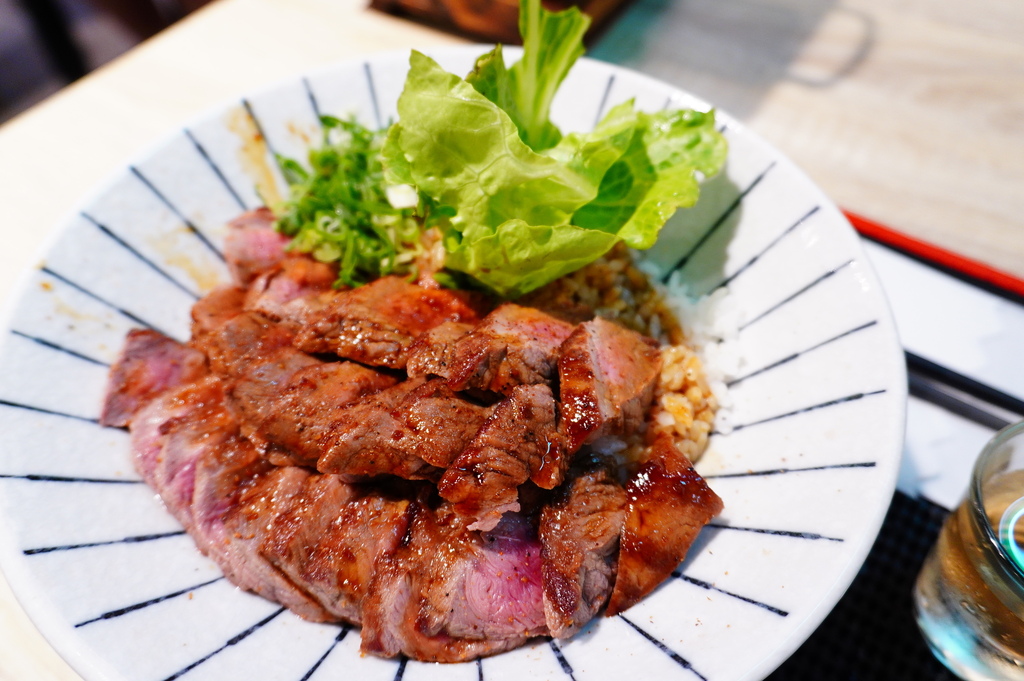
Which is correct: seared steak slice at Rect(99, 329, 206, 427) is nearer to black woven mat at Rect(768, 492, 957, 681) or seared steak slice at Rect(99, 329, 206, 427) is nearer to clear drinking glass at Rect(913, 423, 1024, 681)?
black woven mat at Rect(768, 492, 957, 681)

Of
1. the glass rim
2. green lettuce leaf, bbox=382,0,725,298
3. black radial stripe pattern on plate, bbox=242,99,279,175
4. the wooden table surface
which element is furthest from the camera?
the wooden table surface

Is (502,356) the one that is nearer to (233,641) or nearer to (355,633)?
(355,633)

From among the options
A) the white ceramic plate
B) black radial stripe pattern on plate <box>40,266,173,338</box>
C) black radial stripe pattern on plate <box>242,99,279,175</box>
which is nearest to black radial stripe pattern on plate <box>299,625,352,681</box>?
the white ceramic plate

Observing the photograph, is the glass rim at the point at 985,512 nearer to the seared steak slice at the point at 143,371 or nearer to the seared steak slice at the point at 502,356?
the seared steak slice at the point at 502,356

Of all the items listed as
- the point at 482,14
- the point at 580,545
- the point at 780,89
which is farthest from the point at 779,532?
the point at 482,14

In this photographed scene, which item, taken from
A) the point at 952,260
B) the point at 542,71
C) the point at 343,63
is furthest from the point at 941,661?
the point at 343,63

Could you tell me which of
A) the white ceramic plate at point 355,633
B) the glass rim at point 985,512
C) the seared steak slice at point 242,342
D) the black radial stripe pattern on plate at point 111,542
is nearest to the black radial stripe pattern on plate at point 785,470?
the white ceramic plate at point 355,633
